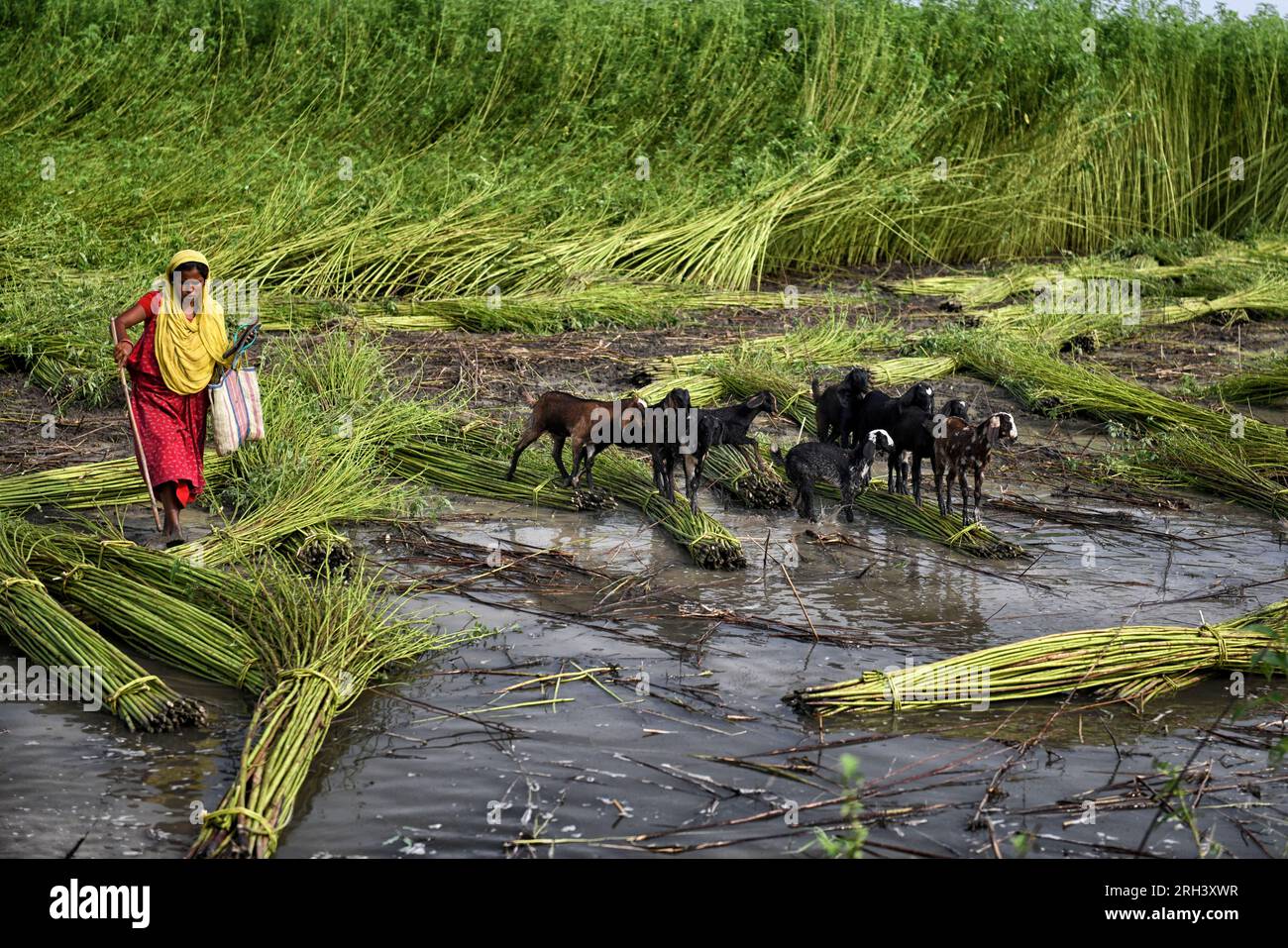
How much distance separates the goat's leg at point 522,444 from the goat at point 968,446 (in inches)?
72.2

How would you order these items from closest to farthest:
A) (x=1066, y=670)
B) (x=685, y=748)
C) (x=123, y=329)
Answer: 1. (x=685, y=748)
2. (x=1066, y=670)
3. (x=123, y=329)

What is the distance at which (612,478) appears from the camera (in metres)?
6.52

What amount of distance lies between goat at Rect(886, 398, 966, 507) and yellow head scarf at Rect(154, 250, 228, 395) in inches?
118

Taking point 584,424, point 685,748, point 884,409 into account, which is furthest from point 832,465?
point 685,748

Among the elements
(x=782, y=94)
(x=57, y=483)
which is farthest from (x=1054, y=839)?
(x=782, y=94)

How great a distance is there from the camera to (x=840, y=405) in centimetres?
634

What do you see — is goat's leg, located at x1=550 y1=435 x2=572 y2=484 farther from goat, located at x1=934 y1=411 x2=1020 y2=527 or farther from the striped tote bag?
goat, located at x1=934 y1=411 x2=1020 y2=527

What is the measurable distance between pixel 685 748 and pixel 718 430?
2.23m

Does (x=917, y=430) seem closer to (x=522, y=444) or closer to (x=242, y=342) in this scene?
(x=522, y=444)

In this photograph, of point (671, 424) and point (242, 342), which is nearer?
point (242, 342)

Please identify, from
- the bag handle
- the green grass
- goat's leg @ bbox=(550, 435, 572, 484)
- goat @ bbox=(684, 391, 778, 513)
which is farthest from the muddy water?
the green grass
